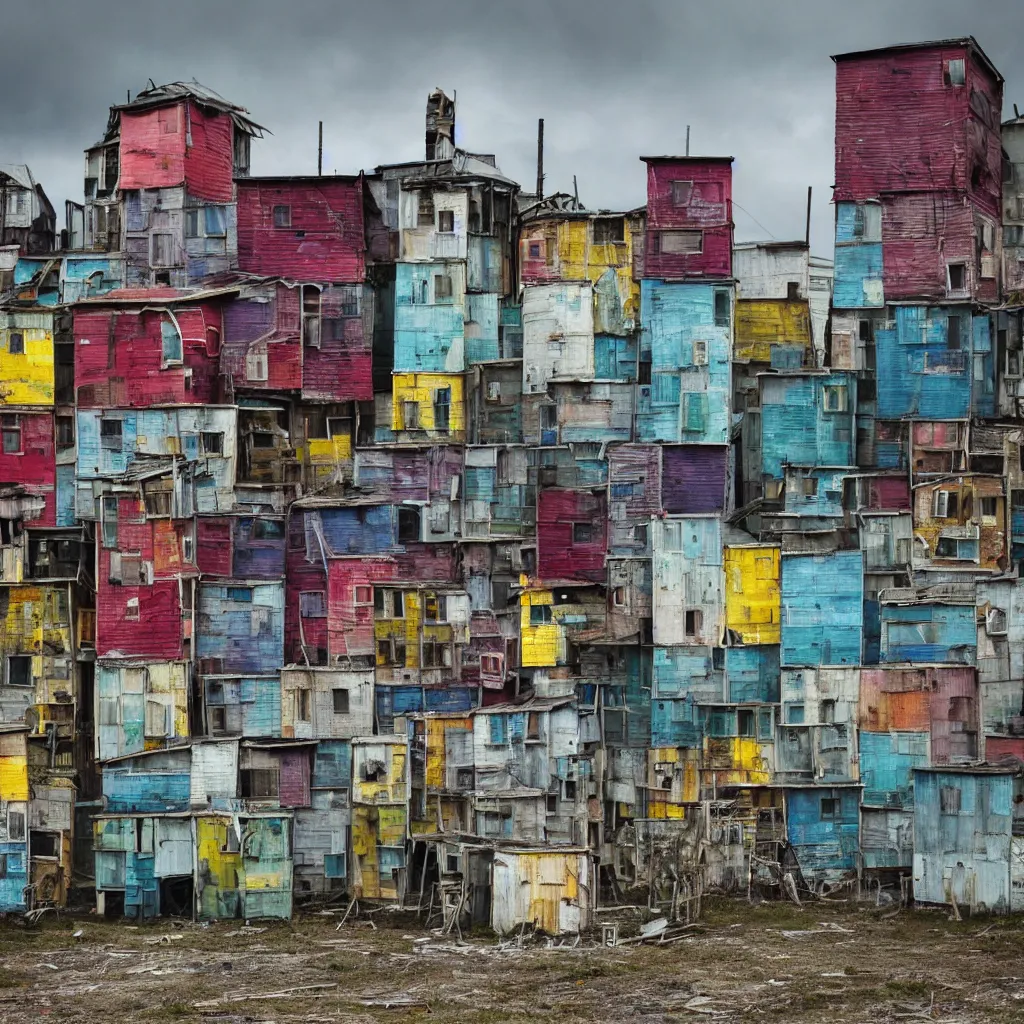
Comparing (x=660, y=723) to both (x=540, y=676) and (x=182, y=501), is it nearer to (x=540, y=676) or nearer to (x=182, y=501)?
(x=540, y=676)

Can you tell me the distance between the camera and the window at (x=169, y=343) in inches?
3024

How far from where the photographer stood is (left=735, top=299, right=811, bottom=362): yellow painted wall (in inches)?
3216

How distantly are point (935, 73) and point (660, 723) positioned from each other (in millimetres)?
26021

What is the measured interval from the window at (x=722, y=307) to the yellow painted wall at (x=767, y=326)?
5.77 metres

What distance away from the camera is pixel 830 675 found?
70.8 m

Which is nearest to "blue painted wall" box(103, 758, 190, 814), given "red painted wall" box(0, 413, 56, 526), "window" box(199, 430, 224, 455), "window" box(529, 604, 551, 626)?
"red painted wall" box(0, 413, 56, 526)

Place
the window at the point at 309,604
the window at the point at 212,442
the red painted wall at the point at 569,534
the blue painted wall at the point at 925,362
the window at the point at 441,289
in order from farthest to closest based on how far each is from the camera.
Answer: the window at the point at 441,289, the window at the point at 212,442, the blue painted wall at the point at 925,362, the red painted wall at the point at 569,534, the window at the point at 309,604

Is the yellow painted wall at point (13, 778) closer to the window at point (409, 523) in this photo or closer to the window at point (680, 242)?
the window at point (409, 523)

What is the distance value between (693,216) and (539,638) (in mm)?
16531

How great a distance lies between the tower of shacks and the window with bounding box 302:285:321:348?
0.49ft

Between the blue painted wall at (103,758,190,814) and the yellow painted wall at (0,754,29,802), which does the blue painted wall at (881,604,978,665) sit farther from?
the yellow painted wall at (0,754,29,802)

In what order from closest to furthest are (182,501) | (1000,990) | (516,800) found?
(1000,990) < (516,800) < (182,501)

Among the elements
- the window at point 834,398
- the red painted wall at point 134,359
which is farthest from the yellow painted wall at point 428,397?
the window at point 834,398

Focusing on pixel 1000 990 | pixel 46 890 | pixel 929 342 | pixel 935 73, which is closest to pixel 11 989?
pixel 46 890
